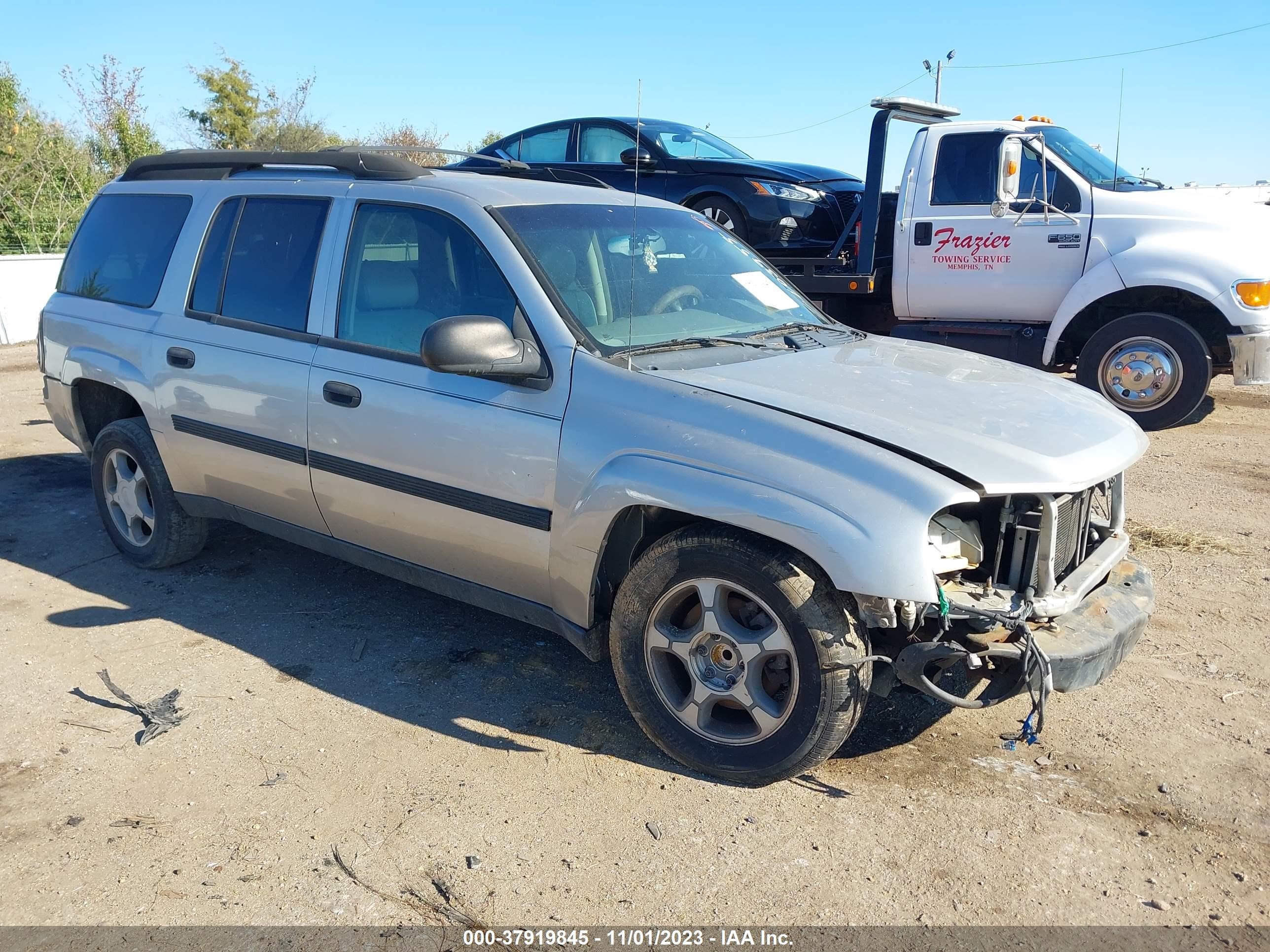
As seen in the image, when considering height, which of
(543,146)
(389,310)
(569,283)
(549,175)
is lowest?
(389,310)

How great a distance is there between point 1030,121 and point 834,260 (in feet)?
6.12

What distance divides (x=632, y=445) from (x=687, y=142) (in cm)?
758

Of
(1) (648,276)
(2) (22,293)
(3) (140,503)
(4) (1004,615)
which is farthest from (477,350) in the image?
(2) (22,293)

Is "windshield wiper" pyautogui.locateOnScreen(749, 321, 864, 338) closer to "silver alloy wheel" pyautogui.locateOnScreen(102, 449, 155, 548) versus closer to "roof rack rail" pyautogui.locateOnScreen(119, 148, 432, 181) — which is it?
"roof rack rail" pyautogui.locateOnScreen(119, 148, 432, 181)

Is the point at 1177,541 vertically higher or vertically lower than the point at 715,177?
lower

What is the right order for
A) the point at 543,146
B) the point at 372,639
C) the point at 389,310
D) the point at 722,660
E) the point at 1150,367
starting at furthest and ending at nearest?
the point at 543,146 → the point at 1150,367 → the point at 372,639 → the point at 389,310 → the point at 722,660

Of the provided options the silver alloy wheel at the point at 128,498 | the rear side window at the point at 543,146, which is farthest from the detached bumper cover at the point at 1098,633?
the rear side window at the point at 543,146

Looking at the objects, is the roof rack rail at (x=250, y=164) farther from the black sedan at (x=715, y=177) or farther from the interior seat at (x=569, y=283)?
the black sedan at (x=715, y=177)

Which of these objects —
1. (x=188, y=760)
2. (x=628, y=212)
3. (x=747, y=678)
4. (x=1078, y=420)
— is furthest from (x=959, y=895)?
(x=628, y=212)

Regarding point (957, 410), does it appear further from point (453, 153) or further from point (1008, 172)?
point (1008, 172)

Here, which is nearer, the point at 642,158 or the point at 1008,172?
the point at 1008,172

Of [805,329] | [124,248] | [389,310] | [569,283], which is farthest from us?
[124,248]

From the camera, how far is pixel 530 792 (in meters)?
3.16

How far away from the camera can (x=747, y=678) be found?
10.1 feet
